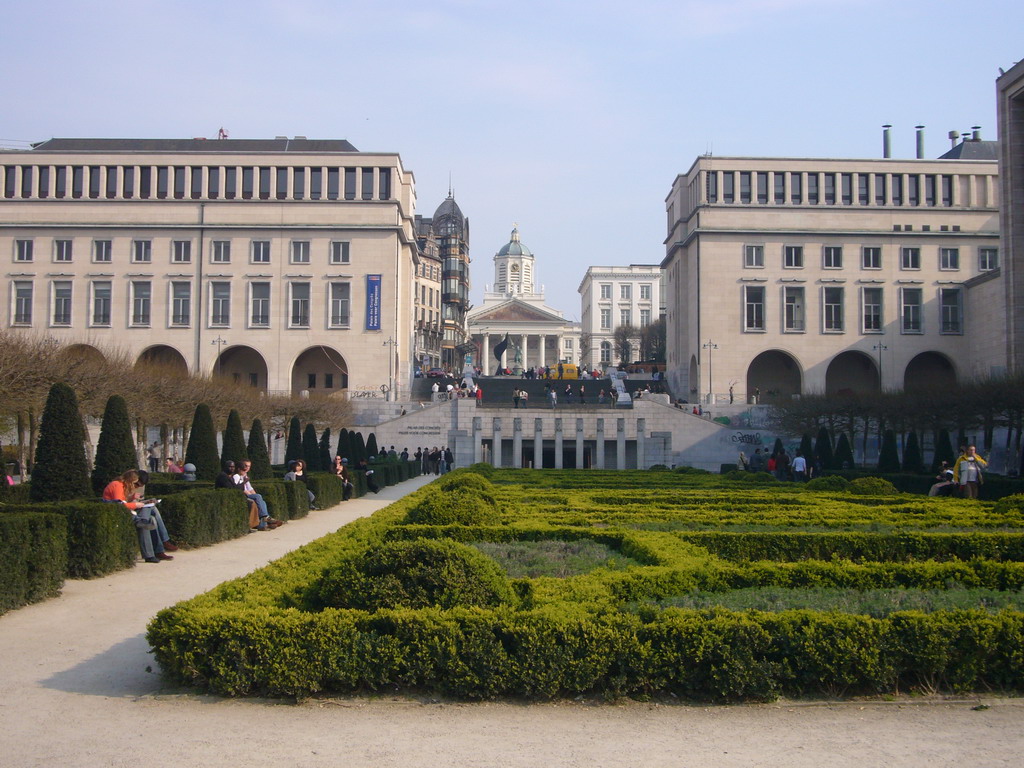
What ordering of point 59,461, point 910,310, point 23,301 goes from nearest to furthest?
1. point 59,461
2. point 23,301
3. point 910,310

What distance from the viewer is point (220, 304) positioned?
68.1 metres

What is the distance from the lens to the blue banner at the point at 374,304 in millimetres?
67500

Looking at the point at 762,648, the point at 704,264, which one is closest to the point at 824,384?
the point at 704,264

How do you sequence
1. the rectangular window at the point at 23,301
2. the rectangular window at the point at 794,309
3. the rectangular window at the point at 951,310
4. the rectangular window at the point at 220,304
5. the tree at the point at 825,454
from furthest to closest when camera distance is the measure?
the rectangular window at the point at 794,309
the rectangular window at the point at 220,304
the rectangular window at the point at 951,310
the rectangular window at the point at 23,301
the tree at the point at 825,454

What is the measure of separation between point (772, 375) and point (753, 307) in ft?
19.2

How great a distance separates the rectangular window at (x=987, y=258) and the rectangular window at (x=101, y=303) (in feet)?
192

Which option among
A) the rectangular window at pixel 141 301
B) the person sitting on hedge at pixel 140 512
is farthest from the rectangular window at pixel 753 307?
the person sitting on hedge at pixel 140 512

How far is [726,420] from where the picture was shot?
58344mm

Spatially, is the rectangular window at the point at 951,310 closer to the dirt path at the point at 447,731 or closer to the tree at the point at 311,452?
the tree at the point at 311,452

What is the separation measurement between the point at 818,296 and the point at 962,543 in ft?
193

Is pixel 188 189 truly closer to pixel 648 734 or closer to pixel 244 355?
pixel 244 355

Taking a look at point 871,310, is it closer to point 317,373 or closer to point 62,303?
point 317,373

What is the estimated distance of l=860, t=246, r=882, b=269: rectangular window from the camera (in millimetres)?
68438

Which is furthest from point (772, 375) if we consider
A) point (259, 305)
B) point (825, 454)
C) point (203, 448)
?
point (203, 448)
